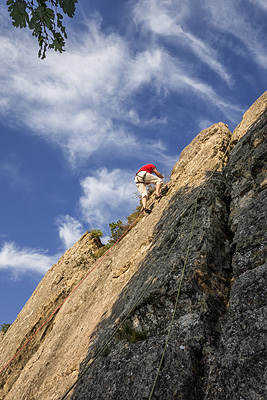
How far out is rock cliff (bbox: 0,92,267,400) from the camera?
423cm

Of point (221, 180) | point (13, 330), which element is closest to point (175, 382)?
point (221, 180)

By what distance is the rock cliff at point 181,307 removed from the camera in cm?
423

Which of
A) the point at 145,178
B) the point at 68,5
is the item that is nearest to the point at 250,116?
the point at 145,178

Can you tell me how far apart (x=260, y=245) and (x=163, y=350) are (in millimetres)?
2240

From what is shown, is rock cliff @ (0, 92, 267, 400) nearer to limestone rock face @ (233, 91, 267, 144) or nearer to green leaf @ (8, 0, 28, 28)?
limestone rock face @ (233, 91, 267, 144)

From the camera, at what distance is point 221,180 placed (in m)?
7.96

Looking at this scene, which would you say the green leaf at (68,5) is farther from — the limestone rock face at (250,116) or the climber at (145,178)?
the climber at (145,178)

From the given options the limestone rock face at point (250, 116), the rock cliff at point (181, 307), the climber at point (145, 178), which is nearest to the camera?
the rock cliff at point (181, 307)

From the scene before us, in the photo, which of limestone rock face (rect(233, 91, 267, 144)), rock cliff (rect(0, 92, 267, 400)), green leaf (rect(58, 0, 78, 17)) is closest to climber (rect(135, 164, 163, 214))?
rock cliff (rect(0, 92, 267, 400))

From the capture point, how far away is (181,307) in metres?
5.20

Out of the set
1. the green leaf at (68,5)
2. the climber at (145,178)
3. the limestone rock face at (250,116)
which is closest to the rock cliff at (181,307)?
the limestone rock face at (250,116)

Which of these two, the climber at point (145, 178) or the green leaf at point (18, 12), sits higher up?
the green leaf at point (18, 12)

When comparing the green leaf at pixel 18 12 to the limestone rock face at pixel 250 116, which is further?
the limestone rock face at pixel 250 116

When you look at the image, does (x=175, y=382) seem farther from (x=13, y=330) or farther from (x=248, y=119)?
(x=13, y=330)
